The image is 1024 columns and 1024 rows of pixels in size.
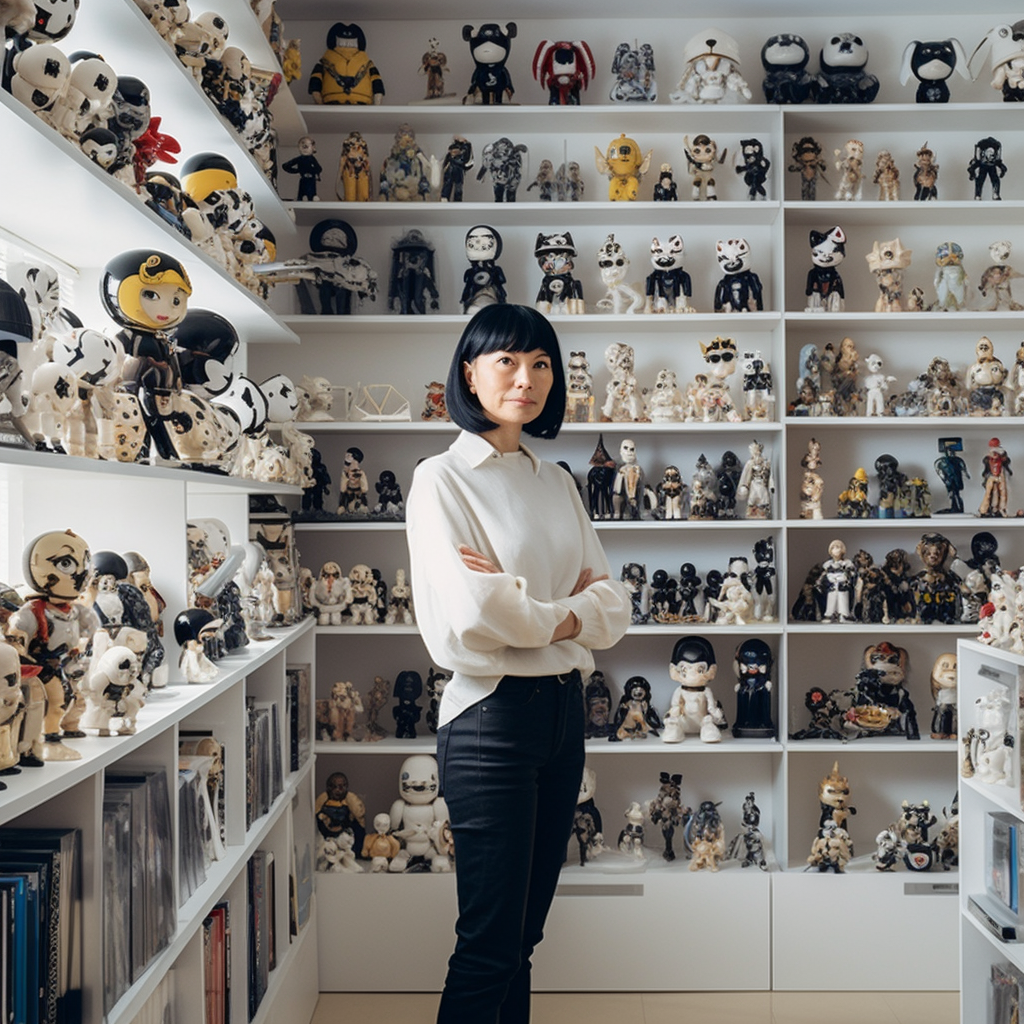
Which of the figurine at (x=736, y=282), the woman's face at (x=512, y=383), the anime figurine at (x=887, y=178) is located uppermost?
the anime figurine at (x=887, y=178)

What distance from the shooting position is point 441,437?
10.6 feet

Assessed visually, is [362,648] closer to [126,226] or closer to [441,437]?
Answer: [441,437]

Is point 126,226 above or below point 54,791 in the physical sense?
above

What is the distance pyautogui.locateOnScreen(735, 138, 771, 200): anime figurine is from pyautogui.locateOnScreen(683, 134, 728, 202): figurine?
0.21 feet

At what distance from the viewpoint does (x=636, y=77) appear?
121 inches

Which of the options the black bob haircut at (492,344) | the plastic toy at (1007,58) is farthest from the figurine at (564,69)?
the black bob haircut at (492,344)

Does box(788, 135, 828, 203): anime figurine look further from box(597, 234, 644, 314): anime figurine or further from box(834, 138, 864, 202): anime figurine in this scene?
box(597, 234, 644, 314): anime figurine

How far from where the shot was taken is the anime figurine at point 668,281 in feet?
10.1

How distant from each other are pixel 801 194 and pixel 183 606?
2239mm

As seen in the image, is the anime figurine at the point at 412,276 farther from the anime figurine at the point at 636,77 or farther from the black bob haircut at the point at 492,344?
the black bob haircut at the point at 492,344

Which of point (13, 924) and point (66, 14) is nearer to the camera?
point (13, 924)

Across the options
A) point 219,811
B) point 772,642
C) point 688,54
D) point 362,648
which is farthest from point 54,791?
point 688,54

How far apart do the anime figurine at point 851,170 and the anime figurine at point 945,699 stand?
136 centimetres

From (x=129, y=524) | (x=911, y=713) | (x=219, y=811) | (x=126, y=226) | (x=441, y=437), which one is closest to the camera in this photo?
(x=126, y=226)
